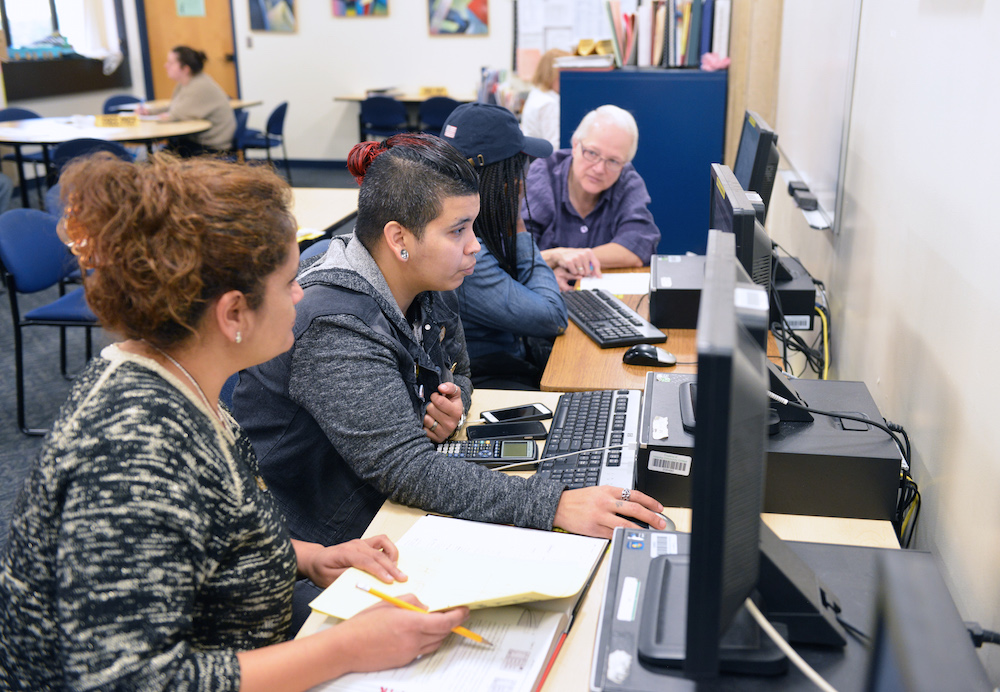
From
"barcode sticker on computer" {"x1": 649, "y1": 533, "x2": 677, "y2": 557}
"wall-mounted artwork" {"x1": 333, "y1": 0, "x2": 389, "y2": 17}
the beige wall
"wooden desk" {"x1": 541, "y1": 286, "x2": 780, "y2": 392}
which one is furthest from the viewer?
"wall-mounted artwork" {"x1": 333, "y1": 0, "x2": 389, "y2": 17}

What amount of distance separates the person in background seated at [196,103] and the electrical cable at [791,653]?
630 centimetres

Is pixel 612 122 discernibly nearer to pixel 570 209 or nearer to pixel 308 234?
pixel 570 209

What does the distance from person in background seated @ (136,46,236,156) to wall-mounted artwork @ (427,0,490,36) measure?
240cm

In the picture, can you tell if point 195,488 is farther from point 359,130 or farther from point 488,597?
point 359,130

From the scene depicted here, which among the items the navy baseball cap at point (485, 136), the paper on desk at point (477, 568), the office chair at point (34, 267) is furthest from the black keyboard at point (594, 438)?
the office chair at point (34, 267)

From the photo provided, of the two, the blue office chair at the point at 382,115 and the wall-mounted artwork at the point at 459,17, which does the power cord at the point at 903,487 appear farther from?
the wall-mounted artwork at the point at 459,17

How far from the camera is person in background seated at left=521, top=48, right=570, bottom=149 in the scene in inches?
191

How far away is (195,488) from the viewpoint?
2.75ft

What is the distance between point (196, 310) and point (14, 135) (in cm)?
545

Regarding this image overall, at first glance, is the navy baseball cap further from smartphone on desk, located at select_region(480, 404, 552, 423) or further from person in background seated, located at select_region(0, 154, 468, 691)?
person in background seated, located at select_region(0, 154, 468, 691)

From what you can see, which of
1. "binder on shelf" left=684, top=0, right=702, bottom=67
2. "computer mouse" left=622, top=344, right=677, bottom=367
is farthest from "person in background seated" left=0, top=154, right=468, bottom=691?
"binder on shelf" left=684, top=0, right=702, bottom=67

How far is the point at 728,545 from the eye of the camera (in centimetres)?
68

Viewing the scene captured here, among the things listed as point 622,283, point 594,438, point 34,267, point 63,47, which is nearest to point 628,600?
point 594,438

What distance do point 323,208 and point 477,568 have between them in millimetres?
2972
